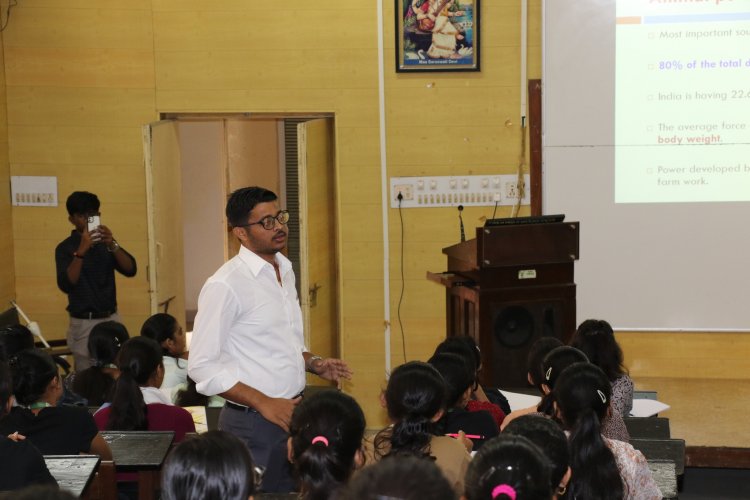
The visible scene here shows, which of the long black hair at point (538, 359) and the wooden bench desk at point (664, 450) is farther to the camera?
the long black hair at point (538, 359)

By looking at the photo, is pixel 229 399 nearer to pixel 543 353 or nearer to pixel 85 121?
pixel 543 353

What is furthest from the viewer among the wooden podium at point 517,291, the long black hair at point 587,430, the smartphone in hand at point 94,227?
the smartphone in hand at point 94,227

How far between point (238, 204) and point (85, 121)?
11.4 ft

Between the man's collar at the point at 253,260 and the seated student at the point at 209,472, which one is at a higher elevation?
the man's collar at the point at 253,260

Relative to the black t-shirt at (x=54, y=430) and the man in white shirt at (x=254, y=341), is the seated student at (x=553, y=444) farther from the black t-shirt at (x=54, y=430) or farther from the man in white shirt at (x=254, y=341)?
the black t-shirt at (x=54, y=430)

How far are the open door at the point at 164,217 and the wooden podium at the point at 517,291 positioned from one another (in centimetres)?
205

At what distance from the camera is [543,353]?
3561 millimetres

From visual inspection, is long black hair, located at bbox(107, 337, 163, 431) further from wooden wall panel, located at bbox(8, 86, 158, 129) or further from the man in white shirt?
wooden wall panel, located at bbox(8, 86, 158, 129)

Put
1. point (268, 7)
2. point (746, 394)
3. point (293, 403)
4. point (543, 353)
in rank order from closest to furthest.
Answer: point (293, 403) < point (543, 353) < point (746, 394) < point (268, 7)

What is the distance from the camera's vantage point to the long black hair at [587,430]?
2.46m

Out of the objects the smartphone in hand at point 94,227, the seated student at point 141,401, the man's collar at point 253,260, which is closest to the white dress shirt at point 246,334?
the man's collar at point 253,260

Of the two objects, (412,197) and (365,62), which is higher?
(365,62)

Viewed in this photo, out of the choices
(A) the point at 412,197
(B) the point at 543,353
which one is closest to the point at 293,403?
(B) the point at 543,353

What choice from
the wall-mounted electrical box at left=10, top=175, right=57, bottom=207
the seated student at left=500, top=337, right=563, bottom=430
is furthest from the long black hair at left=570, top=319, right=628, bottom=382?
the wall-mounted electrical box at left=10, top=175, right=57, bottom=207
